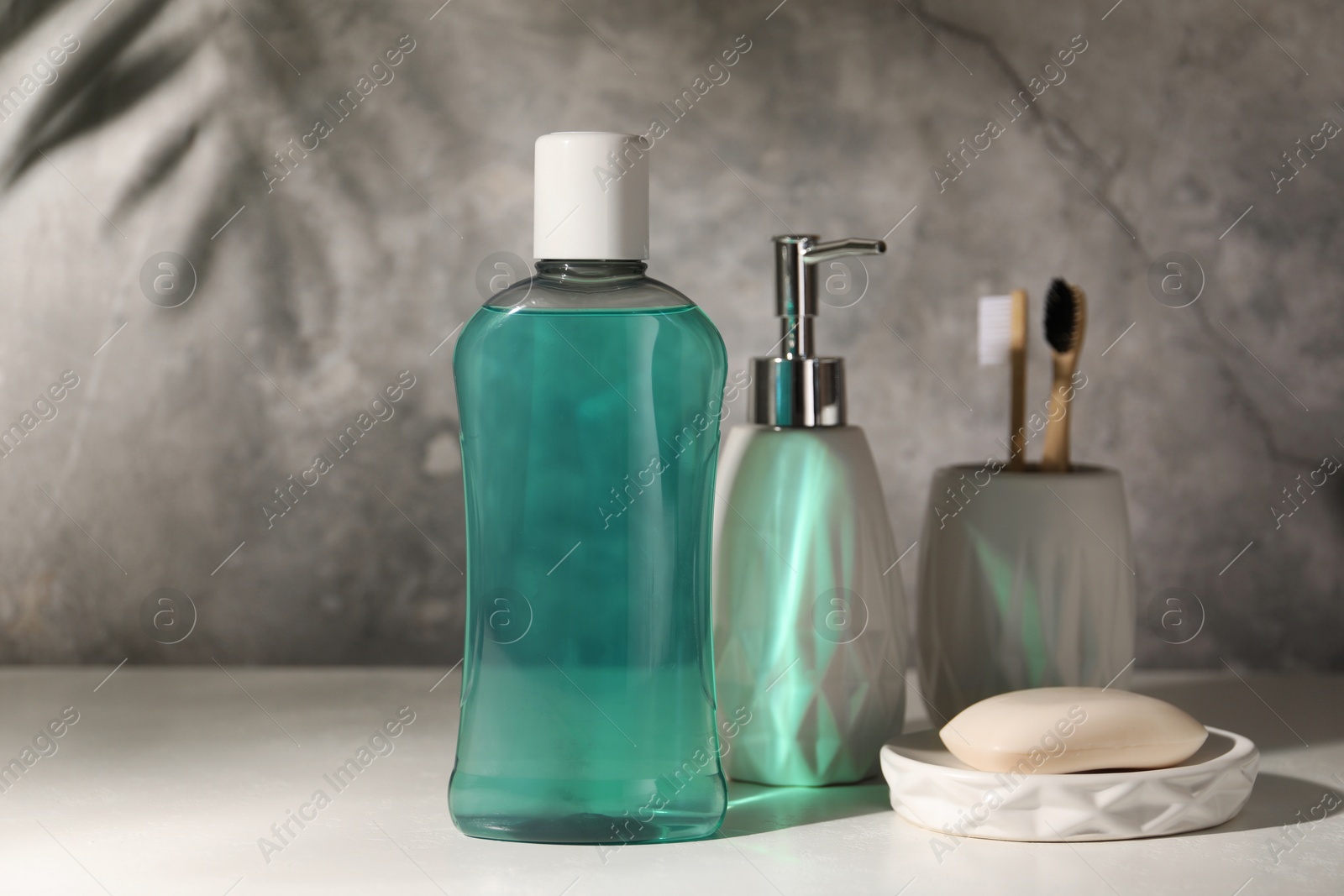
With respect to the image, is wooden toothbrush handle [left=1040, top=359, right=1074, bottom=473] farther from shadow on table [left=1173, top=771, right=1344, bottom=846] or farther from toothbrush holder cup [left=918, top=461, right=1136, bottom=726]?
shadow on table [left=1173, top=771, right=1344, bottom=846]

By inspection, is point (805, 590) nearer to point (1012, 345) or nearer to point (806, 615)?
point (806, 615)

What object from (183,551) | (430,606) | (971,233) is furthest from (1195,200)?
(183,551)

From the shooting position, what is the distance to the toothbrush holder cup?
0.59 meters

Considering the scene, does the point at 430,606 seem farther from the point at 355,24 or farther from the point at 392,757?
the point at 355,24

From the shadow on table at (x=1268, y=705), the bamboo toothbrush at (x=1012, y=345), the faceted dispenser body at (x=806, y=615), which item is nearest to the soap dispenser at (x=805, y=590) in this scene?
the faceted dispenser body at (x=806, y=615)

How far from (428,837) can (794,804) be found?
152 mm

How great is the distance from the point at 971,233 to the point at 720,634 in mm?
345

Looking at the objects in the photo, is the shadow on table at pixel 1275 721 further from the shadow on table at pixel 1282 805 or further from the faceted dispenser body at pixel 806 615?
the faceted dispenser body at pixel 806 615

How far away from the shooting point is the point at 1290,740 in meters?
0.64

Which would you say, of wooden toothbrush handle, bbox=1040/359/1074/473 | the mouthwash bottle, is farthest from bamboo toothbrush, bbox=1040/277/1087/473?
the mouthwash bottle

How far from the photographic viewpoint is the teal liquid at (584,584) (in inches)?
18.9

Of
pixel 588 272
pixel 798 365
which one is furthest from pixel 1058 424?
pixel 588 272

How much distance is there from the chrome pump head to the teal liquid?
77 mm

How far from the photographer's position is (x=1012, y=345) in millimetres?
654
